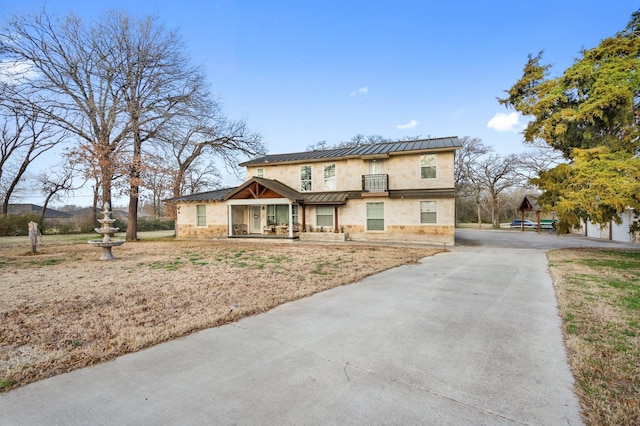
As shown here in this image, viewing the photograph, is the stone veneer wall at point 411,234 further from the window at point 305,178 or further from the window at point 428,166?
the window at point 305,178

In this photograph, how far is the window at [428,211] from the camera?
1659cm

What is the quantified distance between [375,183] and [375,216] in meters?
2.00

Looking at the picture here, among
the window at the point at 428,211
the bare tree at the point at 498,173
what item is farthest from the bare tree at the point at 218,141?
the bare tree at the point at 498,173

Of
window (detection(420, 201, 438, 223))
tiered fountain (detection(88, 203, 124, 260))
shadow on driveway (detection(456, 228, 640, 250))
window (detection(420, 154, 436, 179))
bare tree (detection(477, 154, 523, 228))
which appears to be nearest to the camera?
tiered fountain (detection(88, 203, 124, 260))

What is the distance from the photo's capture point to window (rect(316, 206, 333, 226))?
19016mm

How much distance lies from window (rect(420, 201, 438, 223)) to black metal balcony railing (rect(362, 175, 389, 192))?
89.6 inches

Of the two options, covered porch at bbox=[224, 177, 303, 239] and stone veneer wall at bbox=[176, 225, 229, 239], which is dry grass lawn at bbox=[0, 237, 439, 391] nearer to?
covered porch at bbox=[224, 177, 303, 239]

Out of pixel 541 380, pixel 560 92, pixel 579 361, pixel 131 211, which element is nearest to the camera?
pixel 541 380

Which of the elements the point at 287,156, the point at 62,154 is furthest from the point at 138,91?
the point at 287,156

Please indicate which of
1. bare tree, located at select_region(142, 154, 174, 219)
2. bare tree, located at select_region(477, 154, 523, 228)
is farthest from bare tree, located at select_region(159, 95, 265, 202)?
bare tree, located at select_region(477, 154, 523, 228)

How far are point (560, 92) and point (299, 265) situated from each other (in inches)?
502

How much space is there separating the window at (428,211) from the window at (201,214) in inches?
588

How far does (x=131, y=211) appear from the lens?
65.6 ft

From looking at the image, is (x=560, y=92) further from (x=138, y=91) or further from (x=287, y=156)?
(x=138, y=91)
